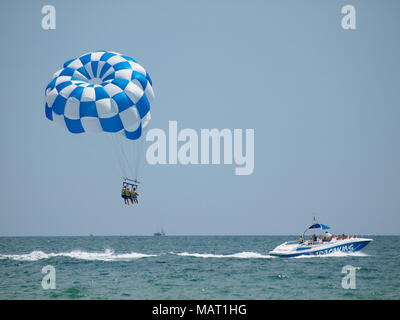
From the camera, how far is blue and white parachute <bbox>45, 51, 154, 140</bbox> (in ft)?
66.0

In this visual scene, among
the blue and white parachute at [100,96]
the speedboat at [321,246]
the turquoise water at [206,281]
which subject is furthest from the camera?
the speedboat at [321,246]

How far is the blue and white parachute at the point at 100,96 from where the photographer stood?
66.0 feet

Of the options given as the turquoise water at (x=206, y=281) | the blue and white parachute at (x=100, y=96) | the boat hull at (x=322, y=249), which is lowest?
the turquoise water at (x=206, y=281)

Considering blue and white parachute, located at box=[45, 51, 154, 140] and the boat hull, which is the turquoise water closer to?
the boat hull

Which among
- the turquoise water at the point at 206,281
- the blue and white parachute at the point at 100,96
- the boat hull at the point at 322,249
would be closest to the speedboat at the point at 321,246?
the boat hull at the point at 322,249

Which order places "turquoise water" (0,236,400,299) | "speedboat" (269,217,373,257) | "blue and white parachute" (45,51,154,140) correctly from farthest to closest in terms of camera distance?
"speedboat" (269,217,373,257) → "blue and white parachute" (45,51,154,140) → "turquoise water" (0,236,400,299)

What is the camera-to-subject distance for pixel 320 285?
68.7ft

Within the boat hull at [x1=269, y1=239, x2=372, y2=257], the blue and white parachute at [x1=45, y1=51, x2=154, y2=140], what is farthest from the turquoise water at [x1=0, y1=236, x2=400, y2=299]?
the blue and white parachute at [x1=45, y1=51, x2=154, y2=140]

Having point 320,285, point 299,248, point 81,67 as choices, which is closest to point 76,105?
point 81,67

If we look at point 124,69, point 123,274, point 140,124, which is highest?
point 124,69

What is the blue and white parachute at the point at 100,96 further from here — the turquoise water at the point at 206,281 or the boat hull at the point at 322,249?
the boat hull at the point at 322,249

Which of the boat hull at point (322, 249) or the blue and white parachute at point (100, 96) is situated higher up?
the blue and white parachute at point (100, 96)
